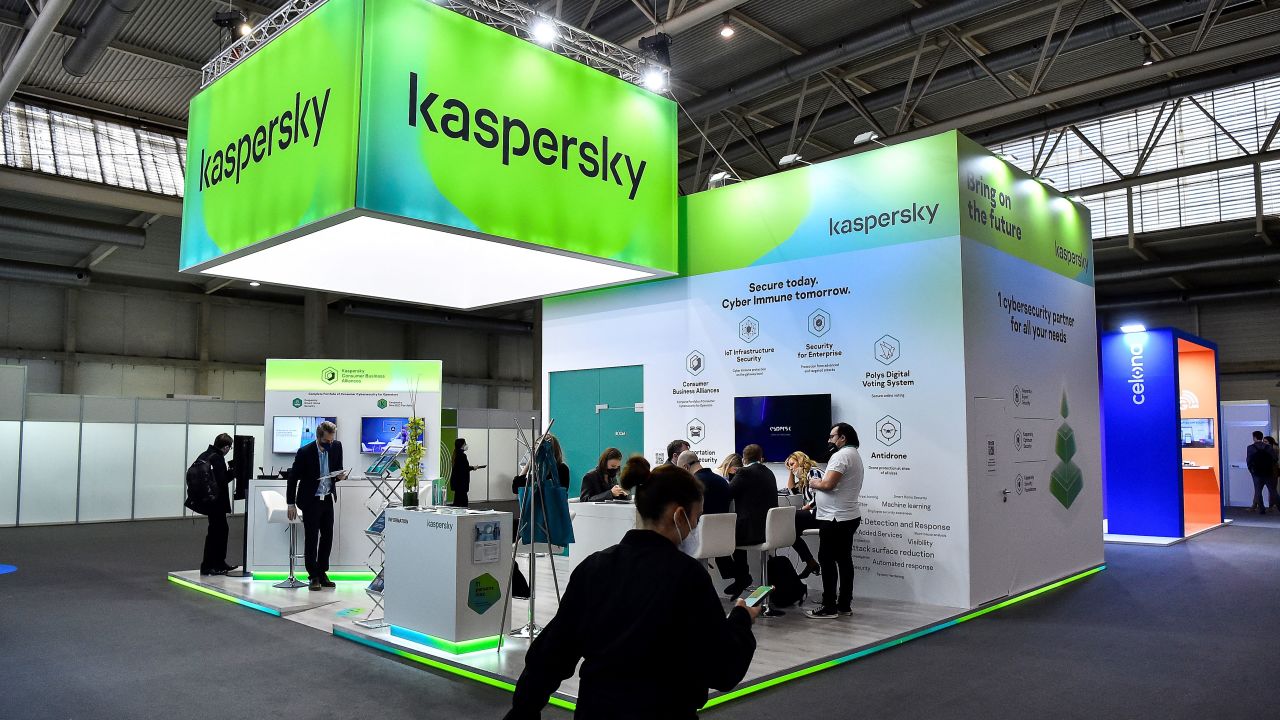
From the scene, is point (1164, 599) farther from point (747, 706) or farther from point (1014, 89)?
point (1014, 89)

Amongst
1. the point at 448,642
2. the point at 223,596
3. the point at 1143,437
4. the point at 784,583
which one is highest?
the point at 1143,437

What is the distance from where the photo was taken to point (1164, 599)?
6504 mm

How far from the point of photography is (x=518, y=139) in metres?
4.90

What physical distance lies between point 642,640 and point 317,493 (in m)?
5.88

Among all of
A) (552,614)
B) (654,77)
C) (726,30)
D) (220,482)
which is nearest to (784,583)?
Result: (552,614)

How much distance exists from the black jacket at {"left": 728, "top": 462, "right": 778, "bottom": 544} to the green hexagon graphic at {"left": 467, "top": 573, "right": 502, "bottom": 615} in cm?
170

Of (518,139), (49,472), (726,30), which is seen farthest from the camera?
(49,472)

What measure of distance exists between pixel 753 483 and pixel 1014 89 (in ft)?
24.3

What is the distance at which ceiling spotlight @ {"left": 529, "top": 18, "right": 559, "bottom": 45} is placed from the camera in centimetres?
513

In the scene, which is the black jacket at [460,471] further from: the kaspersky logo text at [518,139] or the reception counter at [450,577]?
the kaspersky logo text at [518,139]

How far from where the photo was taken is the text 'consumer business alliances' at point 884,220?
647 cm

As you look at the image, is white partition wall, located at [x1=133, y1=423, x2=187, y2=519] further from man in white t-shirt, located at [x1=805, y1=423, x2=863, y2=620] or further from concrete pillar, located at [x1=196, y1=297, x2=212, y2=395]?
man in white t-shirt, located at [x1=805, y1=423, x2=863, y2=620]

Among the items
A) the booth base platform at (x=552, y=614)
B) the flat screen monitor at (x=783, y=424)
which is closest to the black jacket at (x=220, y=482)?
the booth base platform at (x=552, y=614)

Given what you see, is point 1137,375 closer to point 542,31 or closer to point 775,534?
point 775,534
